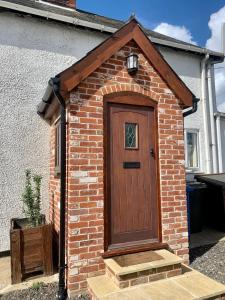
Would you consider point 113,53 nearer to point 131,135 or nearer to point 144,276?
point 131,135

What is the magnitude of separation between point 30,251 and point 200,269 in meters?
2.83

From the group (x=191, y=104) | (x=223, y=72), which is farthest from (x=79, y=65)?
(x=223, y=72)

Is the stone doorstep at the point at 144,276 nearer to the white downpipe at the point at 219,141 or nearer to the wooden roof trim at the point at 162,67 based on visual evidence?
the wooden roof trim at the point at 162,67

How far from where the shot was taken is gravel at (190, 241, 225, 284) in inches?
158

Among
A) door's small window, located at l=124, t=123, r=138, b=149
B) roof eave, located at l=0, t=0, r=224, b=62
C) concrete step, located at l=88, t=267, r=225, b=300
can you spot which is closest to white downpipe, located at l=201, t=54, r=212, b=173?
roof eave, located at l=0, t=0, r=224, b=62

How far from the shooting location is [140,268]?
133 inches

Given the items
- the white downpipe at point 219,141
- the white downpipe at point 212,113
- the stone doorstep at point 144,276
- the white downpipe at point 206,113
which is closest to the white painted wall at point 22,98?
the stone doorstep at point 144,276

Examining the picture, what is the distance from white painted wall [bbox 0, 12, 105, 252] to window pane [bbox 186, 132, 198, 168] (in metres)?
4.49

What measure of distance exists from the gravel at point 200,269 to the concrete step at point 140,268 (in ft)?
1.87

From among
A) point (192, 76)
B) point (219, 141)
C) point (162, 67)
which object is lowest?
point (219, 141)

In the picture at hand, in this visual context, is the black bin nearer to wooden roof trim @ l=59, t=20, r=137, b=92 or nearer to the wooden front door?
the wooden front door

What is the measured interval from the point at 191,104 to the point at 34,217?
357 centimetres

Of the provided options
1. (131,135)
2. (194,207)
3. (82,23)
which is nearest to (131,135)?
(131,135)

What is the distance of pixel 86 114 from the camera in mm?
3830
